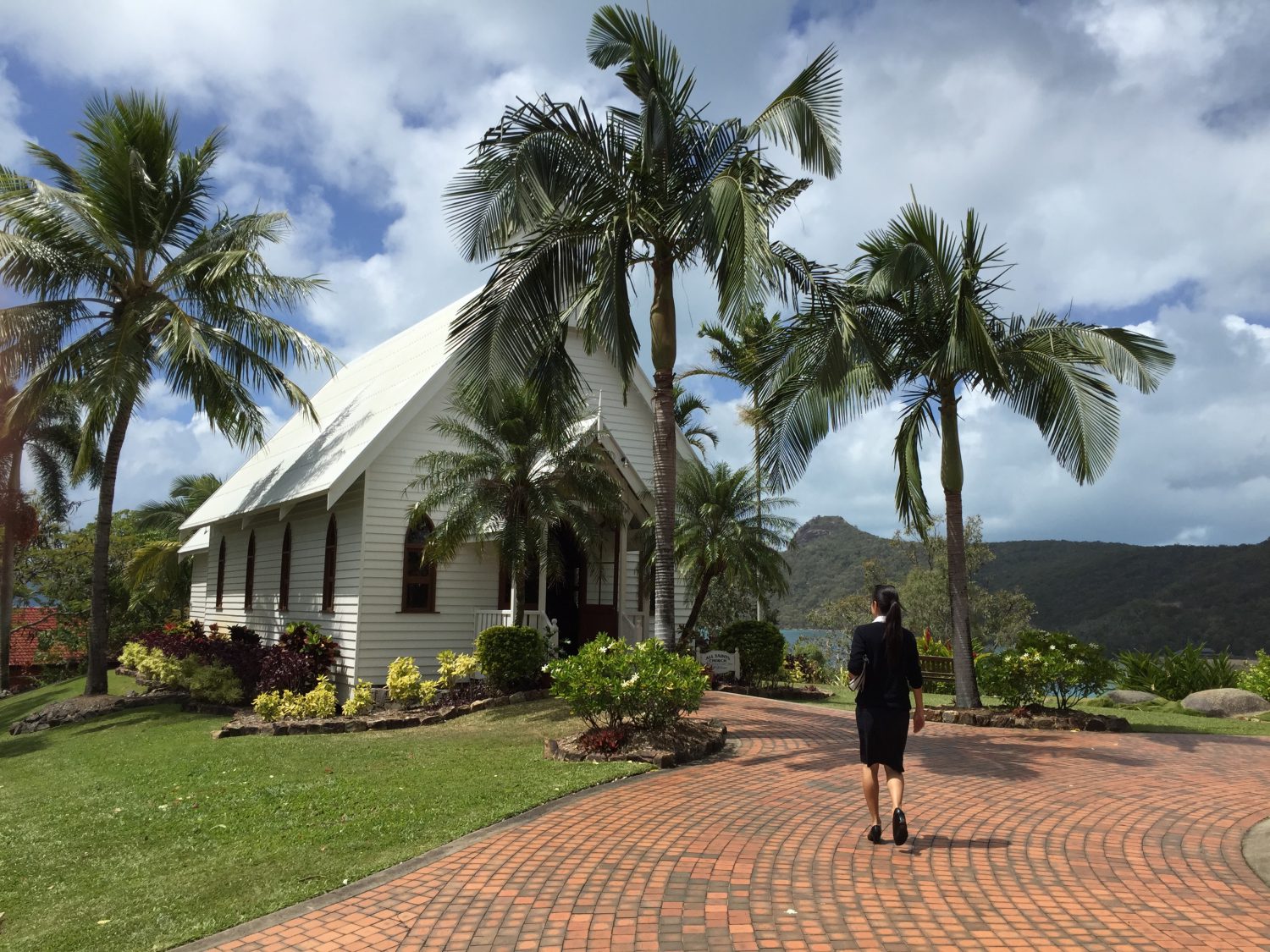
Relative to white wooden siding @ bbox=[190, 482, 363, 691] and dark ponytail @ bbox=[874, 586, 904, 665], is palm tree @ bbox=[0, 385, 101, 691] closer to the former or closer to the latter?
white wooden siding @ bbox=[190, 482, 363, 691]

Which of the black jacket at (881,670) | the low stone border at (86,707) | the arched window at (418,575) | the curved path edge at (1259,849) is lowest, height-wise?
the low stone border at (86,707)

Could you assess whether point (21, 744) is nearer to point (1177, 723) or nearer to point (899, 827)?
point (899, 827)

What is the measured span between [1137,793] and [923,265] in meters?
7.65

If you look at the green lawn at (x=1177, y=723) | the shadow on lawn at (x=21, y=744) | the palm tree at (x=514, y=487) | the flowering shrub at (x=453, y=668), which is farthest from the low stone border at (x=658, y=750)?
the shadow on lawn at (x=21, y=744)

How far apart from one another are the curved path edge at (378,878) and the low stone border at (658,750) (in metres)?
1.22

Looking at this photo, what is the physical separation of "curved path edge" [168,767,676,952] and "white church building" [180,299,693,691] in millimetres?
9012

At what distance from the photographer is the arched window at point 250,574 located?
2366cm

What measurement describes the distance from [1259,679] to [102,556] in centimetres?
2358

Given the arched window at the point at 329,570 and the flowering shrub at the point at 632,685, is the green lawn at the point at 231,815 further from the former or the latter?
the arched window at the point at 329,570

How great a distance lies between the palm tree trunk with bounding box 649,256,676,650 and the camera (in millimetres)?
12023

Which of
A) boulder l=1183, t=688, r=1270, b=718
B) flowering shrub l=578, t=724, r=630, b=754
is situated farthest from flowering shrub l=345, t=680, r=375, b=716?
boulder l=1183, t=688, r=1270, b=718

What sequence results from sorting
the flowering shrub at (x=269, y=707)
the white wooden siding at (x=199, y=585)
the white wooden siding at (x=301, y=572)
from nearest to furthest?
the flowering shrub at (x=269, y=707) → the white wooden siding at (x=301, y=572) → the white wooden siding at (x=199, y=585)

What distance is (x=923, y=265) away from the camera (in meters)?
13.3

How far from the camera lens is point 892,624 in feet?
21.6
